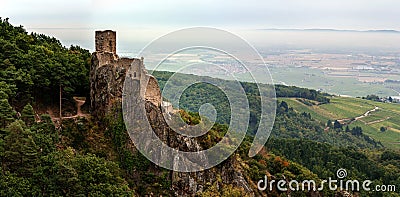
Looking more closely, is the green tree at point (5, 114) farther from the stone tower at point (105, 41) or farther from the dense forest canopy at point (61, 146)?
the stone tower at point (105, 41)

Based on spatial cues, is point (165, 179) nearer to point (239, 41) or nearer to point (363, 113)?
point (239, 41)

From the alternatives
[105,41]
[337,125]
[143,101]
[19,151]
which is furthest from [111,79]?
[337,125]

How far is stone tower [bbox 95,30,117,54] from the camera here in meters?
27.3

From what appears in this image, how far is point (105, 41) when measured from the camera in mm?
27328

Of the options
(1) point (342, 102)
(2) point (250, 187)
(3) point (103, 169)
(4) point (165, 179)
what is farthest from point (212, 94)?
(1) point (342, 102)

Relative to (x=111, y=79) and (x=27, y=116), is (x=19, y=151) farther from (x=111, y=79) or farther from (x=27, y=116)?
(x=111, y=79)

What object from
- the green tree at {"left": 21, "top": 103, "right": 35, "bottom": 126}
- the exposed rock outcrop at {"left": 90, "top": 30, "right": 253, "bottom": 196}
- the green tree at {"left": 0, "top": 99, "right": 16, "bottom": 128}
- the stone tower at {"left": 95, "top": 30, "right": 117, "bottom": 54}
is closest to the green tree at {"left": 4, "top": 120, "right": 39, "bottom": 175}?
the green tree at {"left": 0, "top": 99, "right": 16, "bottom": 128}

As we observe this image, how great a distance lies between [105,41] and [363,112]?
284ft

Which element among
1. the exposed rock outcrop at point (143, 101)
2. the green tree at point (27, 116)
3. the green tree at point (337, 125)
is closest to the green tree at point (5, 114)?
the green tree at point (27, 116)

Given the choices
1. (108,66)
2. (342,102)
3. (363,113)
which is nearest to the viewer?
(108,66)

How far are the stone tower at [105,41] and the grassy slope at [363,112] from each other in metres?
66.3

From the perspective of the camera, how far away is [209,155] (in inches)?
1026

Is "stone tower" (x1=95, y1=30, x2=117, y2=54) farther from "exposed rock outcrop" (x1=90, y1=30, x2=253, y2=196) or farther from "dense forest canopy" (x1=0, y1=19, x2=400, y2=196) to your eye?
"dense forest canopy" (x1=0, y1=19, x2=400, y2=196)

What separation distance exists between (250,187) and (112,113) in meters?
10.8
